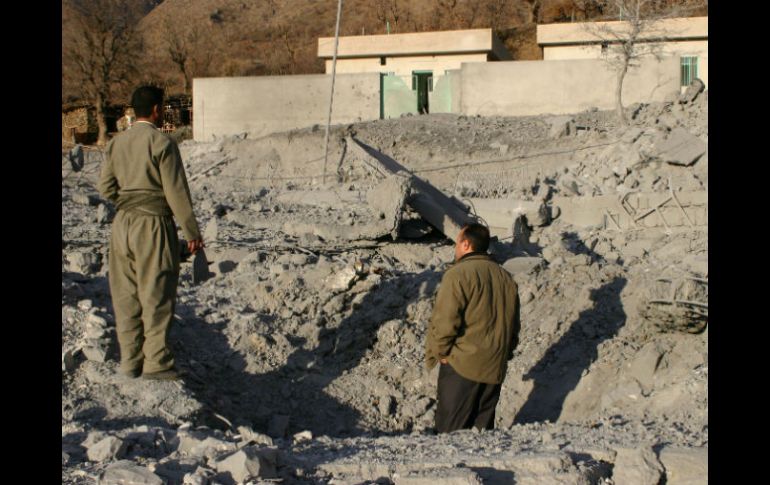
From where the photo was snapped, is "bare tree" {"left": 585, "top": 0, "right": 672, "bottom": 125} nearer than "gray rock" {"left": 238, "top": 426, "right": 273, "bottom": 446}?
No

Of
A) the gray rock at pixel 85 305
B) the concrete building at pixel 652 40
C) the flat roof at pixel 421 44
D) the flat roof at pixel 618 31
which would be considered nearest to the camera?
the gray rock at pixel 85 305

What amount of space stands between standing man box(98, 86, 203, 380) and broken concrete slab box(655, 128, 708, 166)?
9047 millimetres

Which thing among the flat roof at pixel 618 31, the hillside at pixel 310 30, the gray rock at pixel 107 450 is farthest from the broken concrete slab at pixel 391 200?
the hillside at pixel 310 30

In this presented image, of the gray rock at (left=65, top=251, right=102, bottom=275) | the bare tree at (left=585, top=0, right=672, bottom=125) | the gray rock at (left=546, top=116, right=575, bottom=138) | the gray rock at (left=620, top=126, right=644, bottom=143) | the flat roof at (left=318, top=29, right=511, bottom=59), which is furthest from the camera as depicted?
the flat roof at (left=318, top=29, right=511, bottom=59)

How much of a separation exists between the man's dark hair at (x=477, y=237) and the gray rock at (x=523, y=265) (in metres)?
2.81

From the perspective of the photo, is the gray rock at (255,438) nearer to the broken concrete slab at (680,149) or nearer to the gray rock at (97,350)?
the gray rock at (97,350)

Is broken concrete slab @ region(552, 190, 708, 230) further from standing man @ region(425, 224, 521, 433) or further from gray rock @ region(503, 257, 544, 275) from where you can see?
standing man @ region(425, 224, 521, 433)

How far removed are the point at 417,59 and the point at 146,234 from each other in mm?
23500

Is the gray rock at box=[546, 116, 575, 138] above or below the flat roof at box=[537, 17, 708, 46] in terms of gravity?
below

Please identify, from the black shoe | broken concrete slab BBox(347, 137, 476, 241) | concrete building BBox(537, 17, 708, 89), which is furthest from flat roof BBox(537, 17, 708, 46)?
the black shoe

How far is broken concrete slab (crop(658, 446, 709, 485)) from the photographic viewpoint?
3.70 m

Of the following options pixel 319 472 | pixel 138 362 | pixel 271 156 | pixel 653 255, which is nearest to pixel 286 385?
pixel 138 362

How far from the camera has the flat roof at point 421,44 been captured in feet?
87.5

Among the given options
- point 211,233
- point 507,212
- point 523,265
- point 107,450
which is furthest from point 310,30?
point 107,450
